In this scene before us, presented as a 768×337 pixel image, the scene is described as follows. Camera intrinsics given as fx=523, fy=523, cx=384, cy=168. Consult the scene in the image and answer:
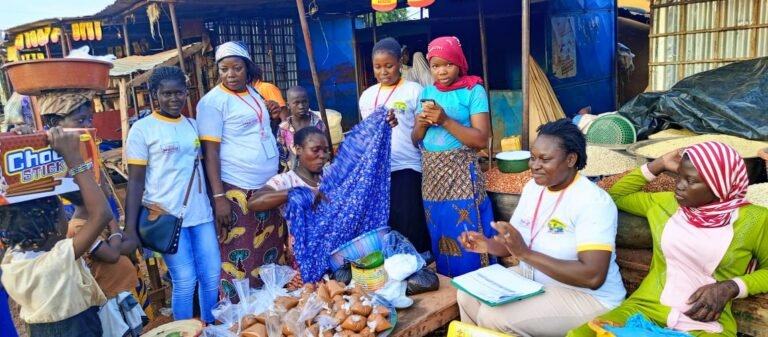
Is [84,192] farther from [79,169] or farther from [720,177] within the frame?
[720,177]

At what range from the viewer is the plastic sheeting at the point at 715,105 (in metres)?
5.30

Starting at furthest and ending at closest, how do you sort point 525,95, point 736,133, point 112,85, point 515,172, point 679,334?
point 112,85, point 736,133, point 525,95, point 515,172, point 679,334

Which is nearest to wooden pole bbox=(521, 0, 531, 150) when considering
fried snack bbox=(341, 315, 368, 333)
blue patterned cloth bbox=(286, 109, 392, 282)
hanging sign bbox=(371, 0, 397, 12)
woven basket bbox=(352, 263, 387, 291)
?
blue patterned cloth bbox=(286, 109, 392, 282)

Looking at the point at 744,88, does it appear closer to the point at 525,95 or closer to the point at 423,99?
the point at 525,95

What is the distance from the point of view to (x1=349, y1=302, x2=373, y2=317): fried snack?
2.26m

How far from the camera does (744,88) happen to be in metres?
5.70

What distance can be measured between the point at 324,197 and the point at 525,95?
179 centimetres

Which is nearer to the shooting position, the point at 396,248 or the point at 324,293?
the point at 324,293

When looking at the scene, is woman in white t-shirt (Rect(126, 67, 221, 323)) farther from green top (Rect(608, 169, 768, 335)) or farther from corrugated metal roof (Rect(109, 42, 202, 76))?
corrugated metal roof (Rect(109, 42, 202, 76))

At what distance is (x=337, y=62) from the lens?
10320 mm

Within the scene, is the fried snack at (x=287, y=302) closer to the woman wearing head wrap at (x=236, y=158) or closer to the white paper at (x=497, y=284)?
the white paper at (x=497, y=284)

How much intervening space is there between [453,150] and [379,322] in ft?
3.62

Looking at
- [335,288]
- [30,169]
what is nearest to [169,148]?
[30,169]

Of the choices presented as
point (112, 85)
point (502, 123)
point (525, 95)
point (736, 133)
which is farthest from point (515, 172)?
point (112, 85)
